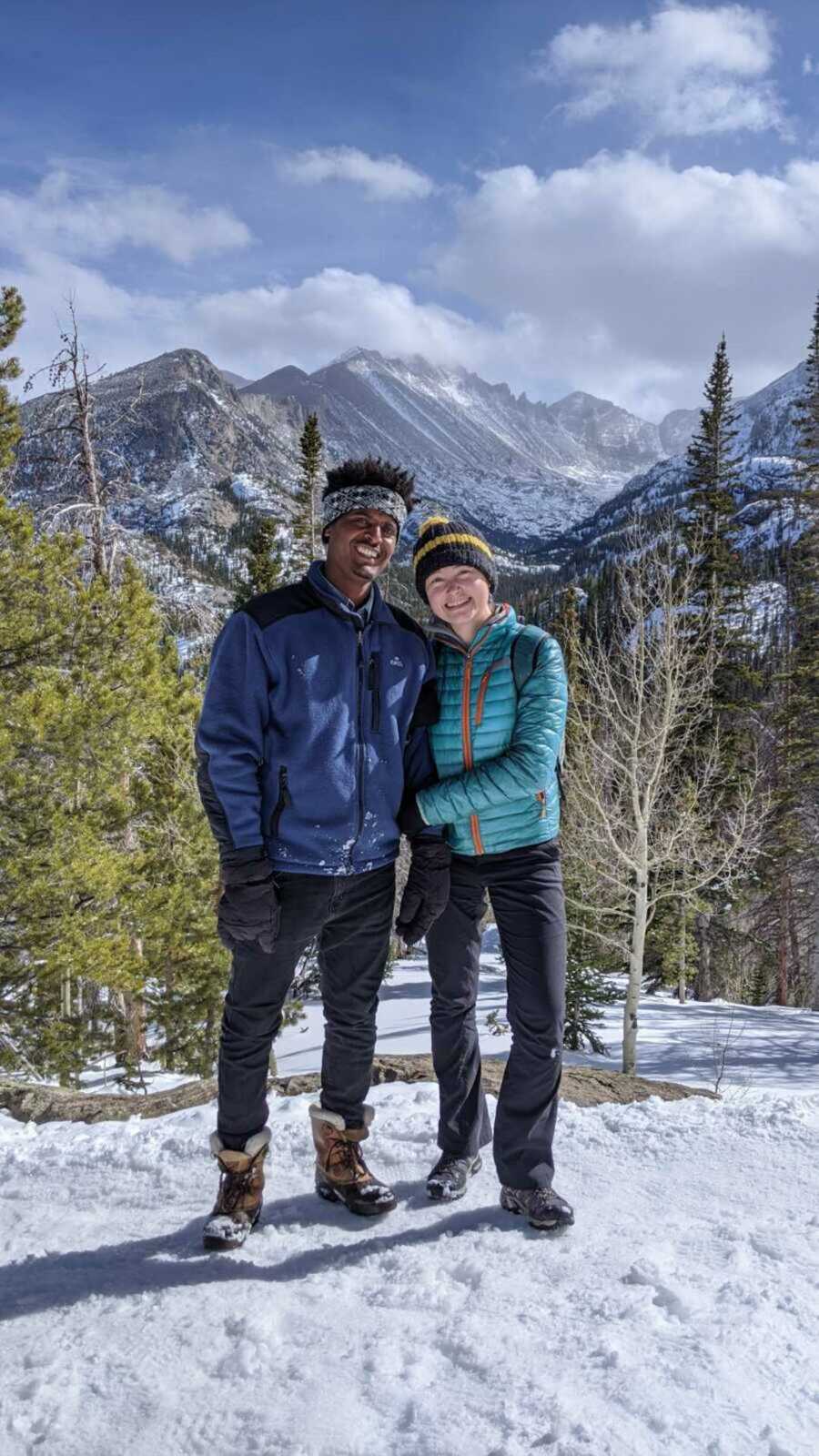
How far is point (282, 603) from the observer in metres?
2.80

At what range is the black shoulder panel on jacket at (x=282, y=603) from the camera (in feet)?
9.01


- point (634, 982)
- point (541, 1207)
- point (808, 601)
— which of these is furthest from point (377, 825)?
point (808, 601)

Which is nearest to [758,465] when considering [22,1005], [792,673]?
[792,673]

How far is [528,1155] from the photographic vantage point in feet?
9.39

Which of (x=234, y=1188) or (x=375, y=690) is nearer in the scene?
(x=234, y=1188)

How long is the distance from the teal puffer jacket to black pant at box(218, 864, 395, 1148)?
402 millimetres

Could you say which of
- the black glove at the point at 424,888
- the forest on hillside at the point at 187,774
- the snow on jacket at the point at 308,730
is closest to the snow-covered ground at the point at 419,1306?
the black glove at the point at 424,888

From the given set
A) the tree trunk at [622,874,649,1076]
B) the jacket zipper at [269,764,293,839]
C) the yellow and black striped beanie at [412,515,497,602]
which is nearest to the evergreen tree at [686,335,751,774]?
the tree trunk at [622,874,649,1076]

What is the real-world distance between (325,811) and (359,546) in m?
1.02

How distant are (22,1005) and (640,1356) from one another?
10.4 m

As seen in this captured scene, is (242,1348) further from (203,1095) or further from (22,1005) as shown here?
(22,1005)

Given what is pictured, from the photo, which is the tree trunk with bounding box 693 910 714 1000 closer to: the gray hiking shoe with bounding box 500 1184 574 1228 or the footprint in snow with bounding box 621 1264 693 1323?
the gray hiking shoe with bounding box 500 1184 574 1228

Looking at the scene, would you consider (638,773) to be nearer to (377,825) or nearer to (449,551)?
(449,551)

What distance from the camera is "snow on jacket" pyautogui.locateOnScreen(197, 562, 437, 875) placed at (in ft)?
8.70
